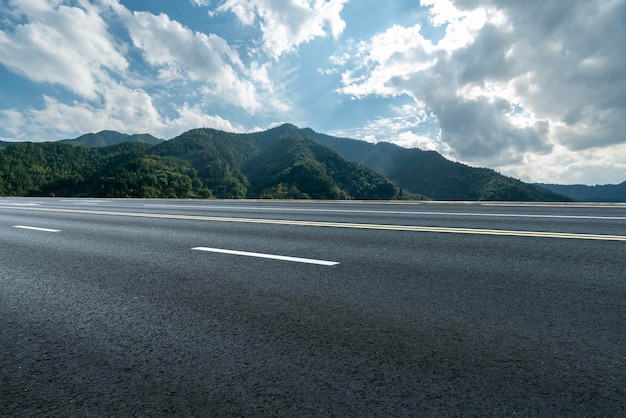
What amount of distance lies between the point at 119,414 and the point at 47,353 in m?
1.17

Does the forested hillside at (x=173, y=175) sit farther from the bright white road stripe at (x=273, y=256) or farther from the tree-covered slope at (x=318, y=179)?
the bright white road stripe at (x=273, y=256)

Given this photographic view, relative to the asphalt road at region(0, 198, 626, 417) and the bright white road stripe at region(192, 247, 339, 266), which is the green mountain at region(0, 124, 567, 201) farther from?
the asphalt road at region(0, 198, 626, 417)

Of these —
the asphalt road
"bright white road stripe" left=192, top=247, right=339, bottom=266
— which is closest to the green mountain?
"bright white road stripe" left=192, top=247, right=339, bottom=266

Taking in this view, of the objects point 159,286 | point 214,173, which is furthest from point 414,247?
point 214,173

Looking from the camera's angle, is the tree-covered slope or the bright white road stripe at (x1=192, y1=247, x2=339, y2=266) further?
the tree-covered slope

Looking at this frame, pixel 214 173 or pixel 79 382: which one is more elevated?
pixel 214 173

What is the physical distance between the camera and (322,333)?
2.66m

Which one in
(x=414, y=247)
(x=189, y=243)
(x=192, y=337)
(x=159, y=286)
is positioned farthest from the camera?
(x=189, y=243)

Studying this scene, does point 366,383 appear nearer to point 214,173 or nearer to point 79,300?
point 79,300

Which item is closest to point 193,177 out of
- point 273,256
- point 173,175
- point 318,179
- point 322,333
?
point 173,175

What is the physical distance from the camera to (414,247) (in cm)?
581

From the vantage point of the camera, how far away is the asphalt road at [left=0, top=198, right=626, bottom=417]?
1.87 meters

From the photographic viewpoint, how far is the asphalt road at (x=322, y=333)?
73.5 inches

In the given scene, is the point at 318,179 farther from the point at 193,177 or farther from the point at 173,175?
the point at 193,177
